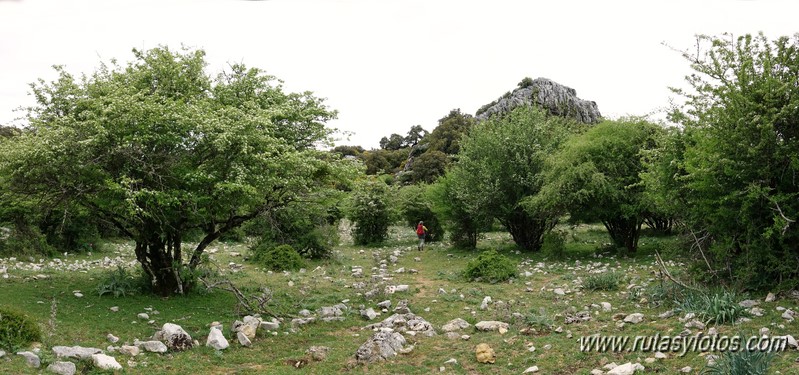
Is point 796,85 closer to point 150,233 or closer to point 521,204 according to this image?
point 521,204

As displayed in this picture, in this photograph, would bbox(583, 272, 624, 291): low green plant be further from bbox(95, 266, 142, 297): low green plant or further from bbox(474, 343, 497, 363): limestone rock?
bbox(95, 266, 142, 297): low green plant

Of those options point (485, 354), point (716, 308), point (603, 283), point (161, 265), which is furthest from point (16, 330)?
point (603, 283)

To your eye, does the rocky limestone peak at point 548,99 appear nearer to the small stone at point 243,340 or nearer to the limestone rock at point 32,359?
the small stone at point 243,340

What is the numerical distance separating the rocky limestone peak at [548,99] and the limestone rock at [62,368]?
6239 centimetres

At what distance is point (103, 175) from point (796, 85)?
14.1m

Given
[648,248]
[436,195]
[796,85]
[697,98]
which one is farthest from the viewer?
[436,195]

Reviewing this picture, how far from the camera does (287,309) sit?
1277cm

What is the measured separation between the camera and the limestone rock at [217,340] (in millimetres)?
9508

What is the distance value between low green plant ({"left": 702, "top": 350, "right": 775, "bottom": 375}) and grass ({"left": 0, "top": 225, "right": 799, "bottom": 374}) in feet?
2.00

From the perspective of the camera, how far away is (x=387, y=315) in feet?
41.0

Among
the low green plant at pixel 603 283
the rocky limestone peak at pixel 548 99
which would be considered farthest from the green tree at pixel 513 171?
the rocky limestone peak at pixel 548 99

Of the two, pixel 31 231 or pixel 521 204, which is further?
pixel 521 204

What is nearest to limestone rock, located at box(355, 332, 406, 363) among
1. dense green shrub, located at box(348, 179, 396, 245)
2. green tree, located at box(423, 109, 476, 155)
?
dense green shrub, located at box(348, 179, 396, 245)

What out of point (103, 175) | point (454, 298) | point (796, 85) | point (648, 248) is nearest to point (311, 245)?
point (454, 298)
